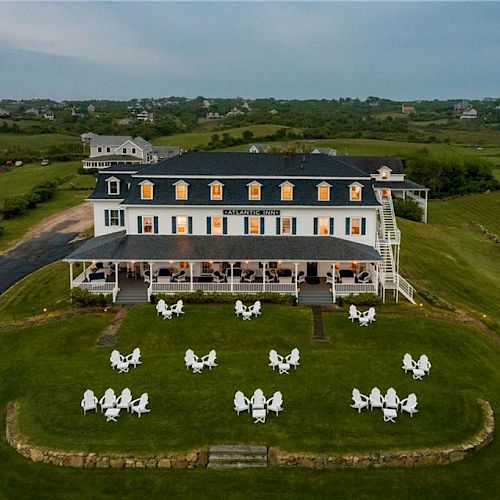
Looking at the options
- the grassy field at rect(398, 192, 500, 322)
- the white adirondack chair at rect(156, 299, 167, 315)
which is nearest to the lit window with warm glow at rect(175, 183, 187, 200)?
the white adirondack chair at rect(156, 299, 167, 315)

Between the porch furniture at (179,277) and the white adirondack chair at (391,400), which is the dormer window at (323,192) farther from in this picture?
the white adirondack chair at (391,400)

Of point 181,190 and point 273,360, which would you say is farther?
point 181,190

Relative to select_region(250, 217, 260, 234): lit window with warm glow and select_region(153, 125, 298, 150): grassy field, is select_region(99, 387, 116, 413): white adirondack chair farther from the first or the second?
select_region(153, 125, 298, 150): grassy field

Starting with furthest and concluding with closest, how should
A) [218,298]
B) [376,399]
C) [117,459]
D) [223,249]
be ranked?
1. [223,249]
2. [218,298]
3. [376,399]
4. [117,459]

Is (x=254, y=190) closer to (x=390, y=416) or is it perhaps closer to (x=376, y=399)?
(x=376, y=399)

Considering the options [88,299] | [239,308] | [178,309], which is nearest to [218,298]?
[239,308]

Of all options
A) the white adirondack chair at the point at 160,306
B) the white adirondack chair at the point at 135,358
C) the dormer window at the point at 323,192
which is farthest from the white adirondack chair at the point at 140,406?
the dormer window at the point at 323,192
